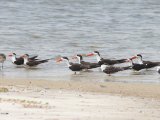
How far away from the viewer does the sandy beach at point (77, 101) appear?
37.6 feet

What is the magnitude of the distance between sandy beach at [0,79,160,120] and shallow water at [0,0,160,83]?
2.14 metres

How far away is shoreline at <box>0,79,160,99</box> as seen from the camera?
15.2 metres

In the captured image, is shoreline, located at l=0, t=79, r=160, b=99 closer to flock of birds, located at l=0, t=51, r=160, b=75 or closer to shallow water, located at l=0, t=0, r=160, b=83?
shallow water, located at l=0, t=0, r=160, b=83

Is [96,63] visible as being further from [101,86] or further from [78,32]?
[78,32]

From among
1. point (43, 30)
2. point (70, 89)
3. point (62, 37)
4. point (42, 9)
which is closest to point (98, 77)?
point (70, 89)

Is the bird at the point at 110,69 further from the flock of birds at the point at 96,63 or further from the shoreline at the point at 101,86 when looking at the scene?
the shoreline at the point at 101,86

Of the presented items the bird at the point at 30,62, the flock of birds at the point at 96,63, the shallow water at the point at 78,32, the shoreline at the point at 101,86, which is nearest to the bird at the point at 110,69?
the flock of birds at the point at 96,63

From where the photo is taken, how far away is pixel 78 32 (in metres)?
30.0

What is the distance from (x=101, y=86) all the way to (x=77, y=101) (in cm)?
334

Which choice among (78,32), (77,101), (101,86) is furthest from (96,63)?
(78,32)

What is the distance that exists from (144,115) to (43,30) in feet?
62.2

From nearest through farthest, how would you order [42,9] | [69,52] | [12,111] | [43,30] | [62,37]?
[12,111] < [69,52] < [62,37] < [43,30] < [42,9]

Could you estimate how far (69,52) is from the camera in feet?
78.8

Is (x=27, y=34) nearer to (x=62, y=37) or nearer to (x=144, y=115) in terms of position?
(x=62, y=37)
